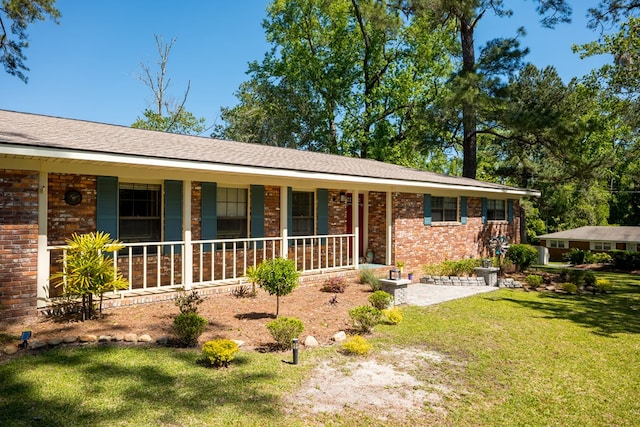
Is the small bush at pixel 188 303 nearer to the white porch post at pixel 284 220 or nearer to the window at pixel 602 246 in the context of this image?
the white porch post at pixel 284 220

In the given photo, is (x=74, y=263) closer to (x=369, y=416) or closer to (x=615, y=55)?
(x=369, y=416)

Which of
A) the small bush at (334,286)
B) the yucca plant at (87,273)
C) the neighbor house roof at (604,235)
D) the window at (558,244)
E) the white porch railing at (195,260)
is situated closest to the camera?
the yucca plant at (87,273)

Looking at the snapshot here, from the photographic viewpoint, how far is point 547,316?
932 centimetres

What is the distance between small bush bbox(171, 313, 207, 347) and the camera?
6078 millimetres

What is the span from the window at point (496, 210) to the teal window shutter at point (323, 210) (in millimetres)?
8966

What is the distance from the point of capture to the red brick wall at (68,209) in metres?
7.95

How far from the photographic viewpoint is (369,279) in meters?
11.0

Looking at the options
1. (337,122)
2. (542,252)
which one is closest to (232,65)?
(337,122)

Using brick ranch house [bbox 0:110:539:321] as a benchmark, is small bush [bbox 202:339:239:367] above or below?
below

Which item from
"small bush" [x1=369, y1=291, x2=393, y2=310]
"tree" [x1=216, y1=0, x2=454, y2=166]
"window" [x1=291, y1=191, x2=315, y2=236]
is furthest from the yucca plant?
"tree" [x1=216, y1=0, x2=454, y2=166]

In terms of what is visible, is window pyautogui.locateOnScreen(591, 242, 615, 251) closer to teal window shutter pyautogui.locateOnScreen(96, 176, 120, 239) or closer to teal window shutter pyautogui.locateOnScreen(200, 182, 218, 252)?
teal window shutter pyautogui.locateOnScreen(200, 182, 218, 252)

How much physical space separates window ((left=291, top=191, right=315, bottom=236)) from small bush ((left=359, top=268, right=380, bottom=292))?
2.10m

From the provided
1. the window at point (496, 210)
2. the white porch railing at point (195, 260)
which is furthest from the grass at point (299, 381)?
the window at point (496, 210)

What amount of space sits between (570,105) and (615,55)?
4.04m
